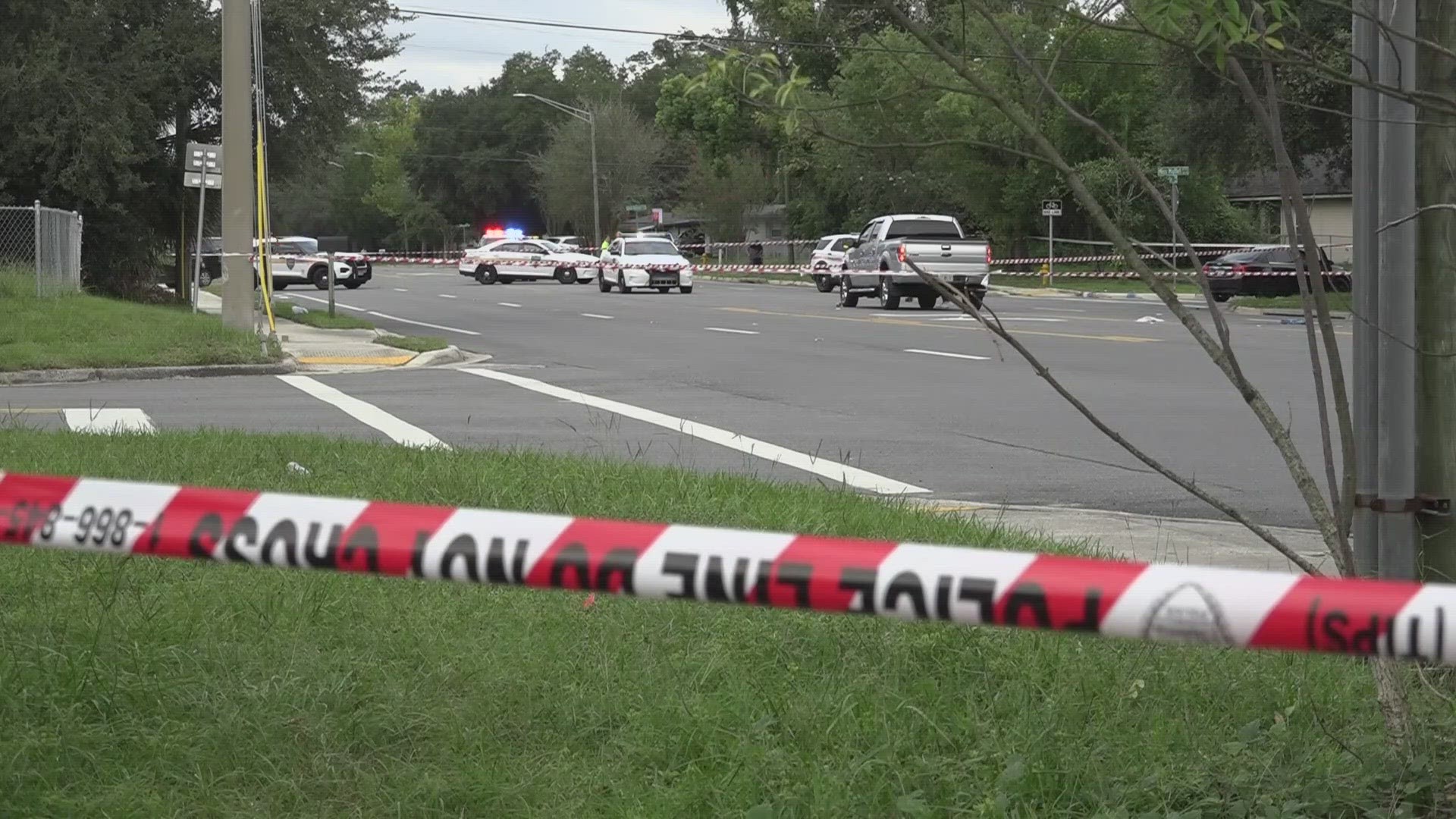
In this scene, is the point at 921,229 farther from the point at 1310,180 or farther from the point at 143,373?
the point at 143,373

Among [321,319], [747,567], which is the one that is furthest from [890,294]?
[747,567]

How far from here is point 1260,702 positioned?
14.2 feet

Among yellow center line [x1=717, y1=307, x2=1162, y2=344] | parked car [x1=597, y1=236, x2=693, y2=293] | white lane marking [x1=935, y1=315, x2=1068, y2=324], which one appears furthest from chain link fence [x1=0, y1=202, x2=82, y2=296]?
parked car [x1=597, y1=236, x2=693, y2=293]

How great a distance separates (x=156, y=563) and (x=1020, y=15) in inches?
138

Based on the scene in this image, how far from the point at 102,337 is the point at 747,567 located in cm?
1805

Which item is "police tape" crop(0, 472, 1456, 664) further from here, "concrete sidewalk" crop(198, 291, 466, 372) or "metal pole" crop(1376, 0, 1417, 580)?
"concrete sidewalk" crop(198, 291, 466, 372)

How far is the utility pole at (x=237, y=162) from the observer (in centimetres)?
2072

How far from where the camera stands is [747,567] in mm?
2295

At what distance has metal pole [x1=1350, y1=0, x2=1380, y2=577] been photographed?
14.7 ft

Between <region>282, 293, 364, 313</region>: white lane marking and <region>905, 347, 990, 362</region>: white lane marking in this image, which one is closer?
<region>905, 347, 990, 362</region>: white lane marking

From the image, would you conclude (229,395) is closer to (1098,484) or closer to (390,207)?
(1098,484)

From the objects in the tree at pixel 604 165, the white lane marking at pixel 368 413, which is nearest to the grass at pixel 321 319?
the white lane marking at pixel 368 413

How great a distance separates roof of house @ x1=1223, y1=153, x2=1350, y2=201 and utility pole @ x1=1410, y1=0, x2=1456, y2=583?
1819 centimetres

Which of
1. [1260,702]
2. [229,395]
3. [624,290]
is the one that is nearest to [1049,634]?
[1260,702]
